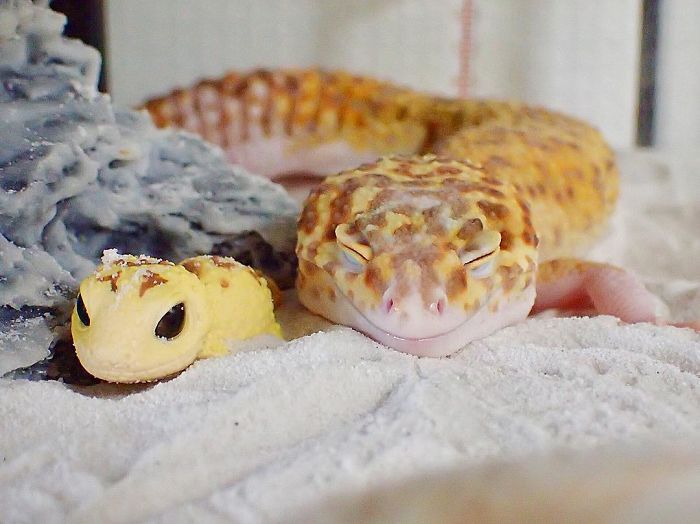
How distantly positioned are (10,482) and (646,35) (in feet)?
11.9

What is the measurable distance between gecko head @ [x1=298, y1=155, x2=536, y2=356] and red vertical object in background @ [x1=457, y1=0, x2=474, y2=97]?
2.45m

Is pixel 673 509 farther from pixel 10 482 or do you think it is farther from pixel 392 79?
pixel 392 79

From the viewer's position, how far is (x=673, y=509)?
1.29ft

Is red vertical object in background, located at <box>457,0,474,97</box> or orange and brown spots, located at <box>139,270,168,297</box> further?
red vertical object in background, located at <box>457,0,474,97</box>

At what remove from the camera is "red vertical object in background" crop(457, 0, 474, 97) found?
3.52 metres

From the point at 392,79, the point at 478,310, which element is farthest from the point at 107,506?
the point at 392,79

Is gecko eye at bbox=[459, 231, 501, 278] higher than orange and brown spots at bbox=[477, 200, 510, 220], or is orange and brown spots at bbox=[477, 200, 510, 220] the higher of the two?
orange and brown spots at bbox=[477, 200, 510, 220]

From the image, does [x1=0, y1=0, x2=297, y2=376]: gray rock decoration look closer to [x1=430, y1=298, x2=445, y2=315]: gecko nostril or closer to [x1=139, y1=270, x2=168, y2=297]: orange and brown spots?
[x1=139, y1=270, x2=168, y2=297]: orange and brown spots

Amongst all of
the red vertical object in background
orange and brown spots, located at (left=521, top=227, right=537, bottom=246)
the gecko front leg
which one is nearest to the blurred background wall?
the red vertical object in background

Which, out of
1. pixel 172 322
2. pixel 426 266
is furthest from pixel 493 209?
pixel 172 322

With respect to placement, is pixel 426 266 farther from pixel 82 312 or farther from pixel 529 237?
pixel 82 312

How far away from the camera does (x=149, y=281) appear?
1.02 metres

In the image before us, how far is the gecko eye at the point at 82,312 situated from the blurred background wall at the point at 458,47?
2.37 m

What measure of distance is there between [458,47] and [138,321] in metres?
2.98
